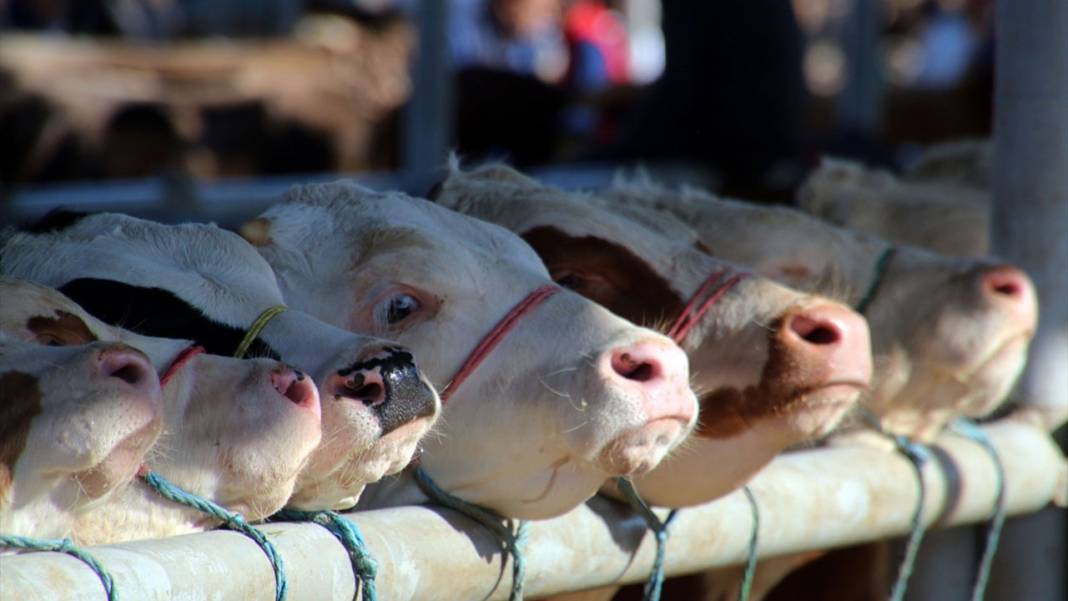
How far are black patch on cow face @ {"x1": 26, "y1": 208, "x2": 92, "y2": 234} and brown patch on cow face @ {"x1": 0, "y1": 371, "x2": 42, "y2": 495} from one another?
1.98ft

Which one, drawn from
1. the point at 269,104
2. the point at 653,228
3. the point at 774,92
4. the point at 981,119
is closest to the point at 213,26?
the point at 269,104

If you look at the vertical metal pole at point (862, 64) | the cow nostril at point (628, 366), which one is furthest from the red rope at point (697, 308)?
the vertical metal pole at point (862, 64)

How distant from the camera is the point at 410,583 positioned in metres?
2.18

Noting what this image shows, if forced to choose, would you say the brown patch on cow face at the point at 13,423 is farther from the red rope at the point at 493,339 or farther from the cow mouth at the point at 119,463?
the red rope at the point at 493,339

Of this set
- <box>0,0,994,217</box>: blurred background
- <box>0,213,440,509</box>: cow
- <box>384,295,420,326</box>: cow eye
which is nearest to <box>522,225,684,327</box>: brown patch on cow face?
<box>384,295,420,326</box>: cow eye

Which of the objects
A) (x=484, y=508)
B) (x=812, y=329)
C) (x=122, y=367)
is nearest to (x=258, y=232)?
(x=484, y=508)

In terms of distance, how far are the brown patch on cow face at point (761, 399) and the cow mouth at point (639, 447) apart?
34 cm

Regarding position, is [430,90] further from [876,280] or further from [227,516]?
[227,516]

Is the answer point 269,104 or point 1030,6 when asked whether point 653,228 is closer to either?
point 1030,6

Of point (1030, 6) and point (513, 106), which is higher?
point (1030, 6)

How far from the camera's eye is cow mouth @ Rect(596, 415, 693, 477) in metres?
2.33

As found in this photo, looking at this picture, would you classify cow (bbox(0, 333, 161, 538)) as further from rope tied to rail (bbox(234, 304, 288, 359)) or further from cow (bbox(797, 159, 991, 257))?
cow (bbox(797, 159, 991, 257))

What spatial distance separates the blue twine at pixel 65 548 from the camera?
1.73 meters

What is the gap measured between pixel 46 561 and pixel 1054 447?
232 cm
